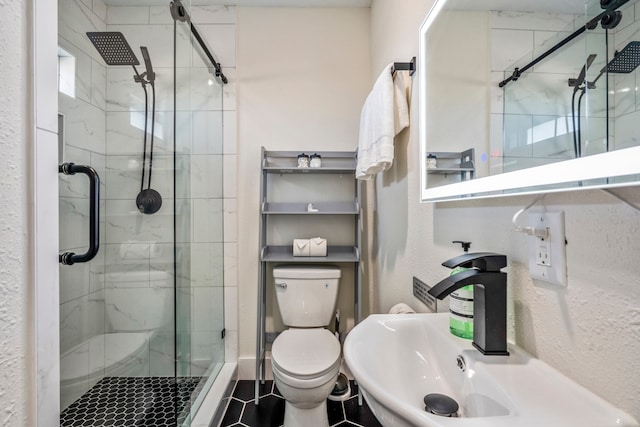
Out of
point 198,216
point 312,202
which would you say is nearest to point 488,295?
point 312,202

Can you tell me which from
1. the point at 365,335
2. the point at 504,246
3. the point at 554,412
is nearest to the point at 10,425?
the point at 365,335

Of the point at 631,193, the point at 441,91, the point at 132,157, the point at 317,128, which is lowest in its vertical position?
the point at 631,193

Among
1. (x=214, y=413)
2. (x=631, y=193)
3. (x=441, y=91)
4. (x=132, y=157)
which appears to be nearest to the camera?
(x=631, y=193)

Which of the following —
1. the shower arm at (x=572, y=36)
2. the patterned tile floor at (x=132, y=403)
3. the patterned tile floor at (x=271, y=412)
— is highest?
the shower arm at (x=572, y=36)

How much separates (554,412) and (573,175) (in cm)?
38

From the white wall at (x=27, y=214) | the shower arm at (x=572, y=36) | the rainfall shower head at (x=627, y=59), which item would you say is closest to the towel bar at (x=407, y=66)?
the shower arm at (x=572, y=36)

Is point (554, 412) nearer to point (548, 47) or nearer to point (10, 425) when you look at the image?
point (548, 47)

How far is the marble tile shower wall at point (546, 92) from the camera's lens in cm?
40

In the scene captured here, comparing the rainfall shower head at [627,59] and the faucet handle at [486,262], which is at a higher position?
the rainfall shower head at [627,59]

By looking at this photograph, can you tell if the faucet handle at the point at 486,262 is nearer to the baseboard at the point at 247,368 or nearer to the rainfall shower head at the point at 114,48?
the baseboard at the point at 247,368

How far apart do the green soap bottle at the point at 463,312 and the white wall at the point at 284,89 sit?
4.38ft

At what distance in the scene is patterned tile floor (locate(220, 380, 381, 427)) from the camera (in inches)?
58.8

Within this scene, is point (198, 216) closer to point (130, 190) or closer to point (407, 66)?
point (130, 190)

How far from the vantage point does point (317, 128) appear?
1.96m
